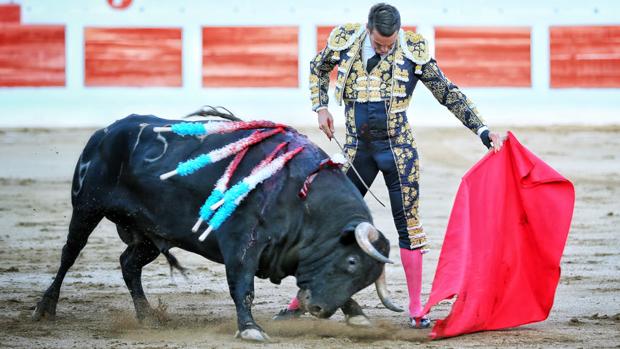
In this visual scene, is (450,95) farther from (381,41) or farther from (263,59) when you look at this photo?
(263,59)

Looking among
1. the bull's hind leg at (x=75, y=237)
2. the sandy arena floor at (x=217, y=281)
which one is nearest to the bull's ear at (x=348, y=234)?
the sandy arena floor at (x=217, y=281)

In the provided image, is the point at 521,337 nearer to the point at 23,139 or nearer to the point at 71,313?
the point at 71,313

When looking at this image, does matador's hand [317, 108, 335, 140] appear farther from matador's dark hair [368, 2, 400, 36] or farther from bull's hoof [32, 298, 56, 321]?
bull's hoof [32, 298, 56, 321]

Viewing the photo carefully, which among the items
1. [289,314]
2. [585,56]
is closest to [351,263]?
[289,314]

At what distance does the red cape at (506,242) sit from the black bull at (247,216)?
0.32 metres

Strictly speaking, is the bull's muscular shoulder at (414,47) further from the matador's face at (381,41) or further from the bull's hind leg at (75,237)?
the bull's hind leg at (75,237)

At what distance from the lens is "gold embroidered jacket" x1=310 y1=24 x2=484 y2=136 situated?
5125mm

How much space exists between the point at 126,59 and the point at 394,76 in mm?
6812

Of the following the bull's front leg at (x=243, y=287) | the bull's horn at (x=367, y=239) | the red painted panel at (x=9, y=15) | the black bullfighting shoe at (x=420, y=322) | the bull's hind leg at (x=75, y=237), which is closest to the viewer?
the bull's horn at (x=367, y=239)

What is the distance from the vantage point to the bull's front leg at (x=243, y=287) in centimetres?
474

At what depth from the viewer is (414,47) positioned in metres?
5.14

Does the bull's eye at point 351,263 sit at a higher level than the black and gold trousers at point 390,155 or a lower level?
lower

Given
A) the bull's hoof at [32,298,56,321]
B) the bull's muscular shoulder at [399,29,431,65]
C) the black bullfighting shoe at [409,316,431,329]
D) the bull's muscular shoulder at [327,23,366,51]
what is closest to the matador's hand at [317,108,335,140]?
the bull's muscular shoulder at [327,23,366,51]

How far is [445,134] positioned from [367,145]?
20.2ft
